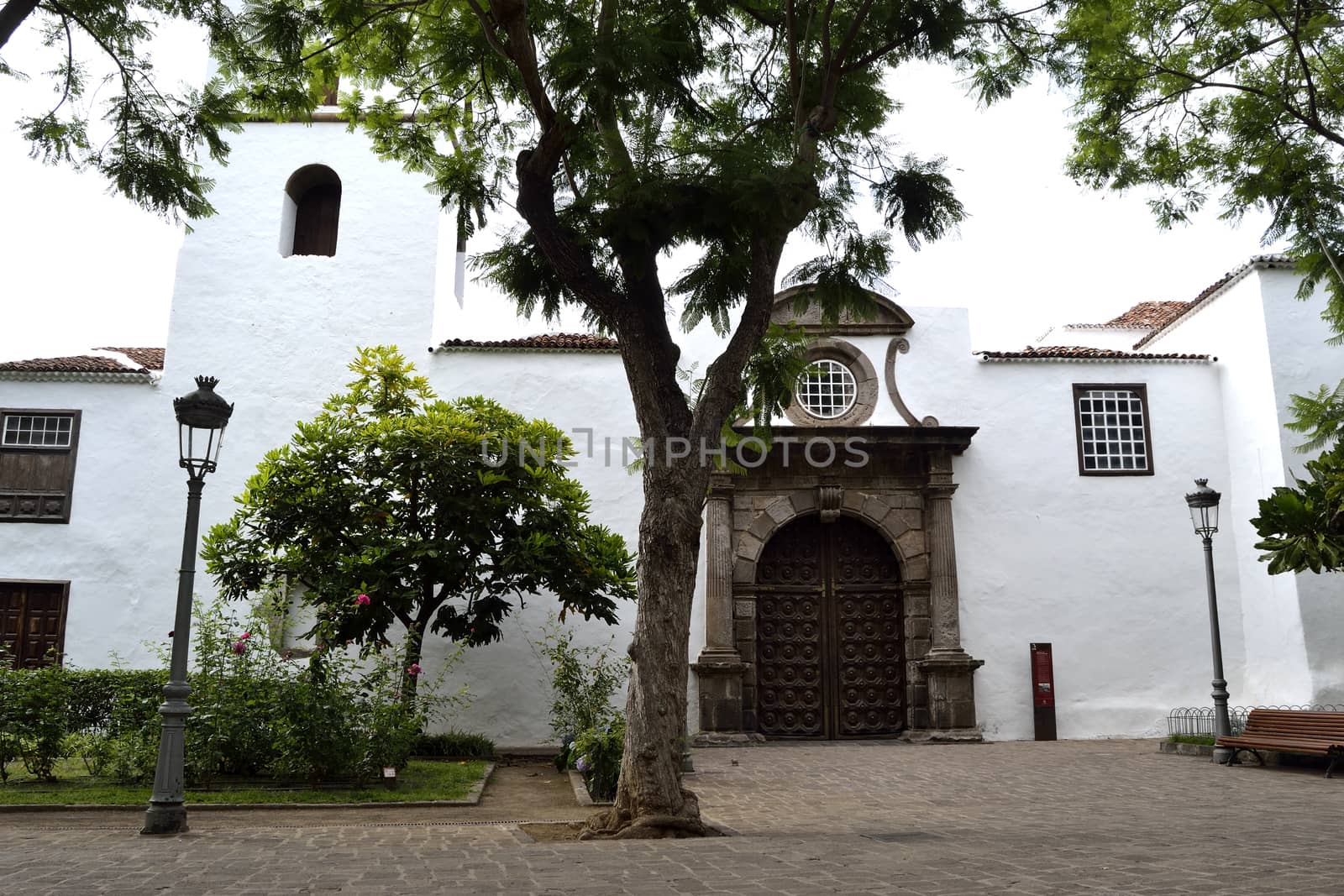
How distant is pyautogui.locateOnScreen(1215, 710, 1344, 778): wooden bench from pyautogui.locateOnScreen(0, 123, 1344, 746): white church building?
274 cm

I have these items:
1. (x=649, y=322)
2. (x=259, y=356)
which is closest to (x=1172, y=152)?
(x=649, y=322)

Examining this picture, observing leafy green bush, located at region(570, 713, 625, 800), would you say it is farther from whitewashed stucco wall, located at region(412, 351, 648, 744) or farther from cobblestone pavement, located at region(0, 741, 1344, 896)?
whitewashed stucco wall, located at region(412, 351, 648, 744)

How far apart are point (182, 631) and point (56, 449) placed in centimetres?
813

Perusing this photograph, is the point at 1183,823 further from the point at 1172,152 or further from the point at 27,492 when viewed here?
the point at 27,492

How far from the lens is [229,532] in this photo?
10758 millimetres

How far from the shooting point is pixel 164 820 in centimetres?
660

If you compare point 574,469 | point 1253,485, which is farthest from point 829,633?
point 1253,485

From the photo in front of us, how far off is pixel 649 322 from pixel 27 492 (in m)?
10.2

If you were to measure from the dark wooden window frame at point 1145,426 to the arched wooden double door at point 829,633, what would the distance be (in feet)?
9.38

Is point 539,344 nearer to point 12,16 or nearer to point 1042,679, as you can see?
point 1042,679

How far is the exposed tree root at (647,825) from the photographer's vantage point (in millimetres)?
6277

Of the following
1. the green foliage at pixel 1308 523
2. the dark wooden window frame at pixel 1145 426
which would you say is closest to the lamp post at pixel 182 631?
the green foliage at pixel 1308 523

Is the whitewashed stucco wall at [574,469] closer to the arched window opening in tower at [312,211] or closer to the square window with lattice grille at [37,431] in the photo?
the arched window opening in tower at [312,211]

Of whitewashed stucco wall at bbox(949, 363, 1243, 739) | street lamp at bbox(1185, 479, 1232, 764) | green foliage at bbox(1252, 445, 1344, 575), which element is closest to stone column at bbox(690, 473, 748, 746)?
whitewashed stucco wall at bbox(949, 363, 1243, 739)
